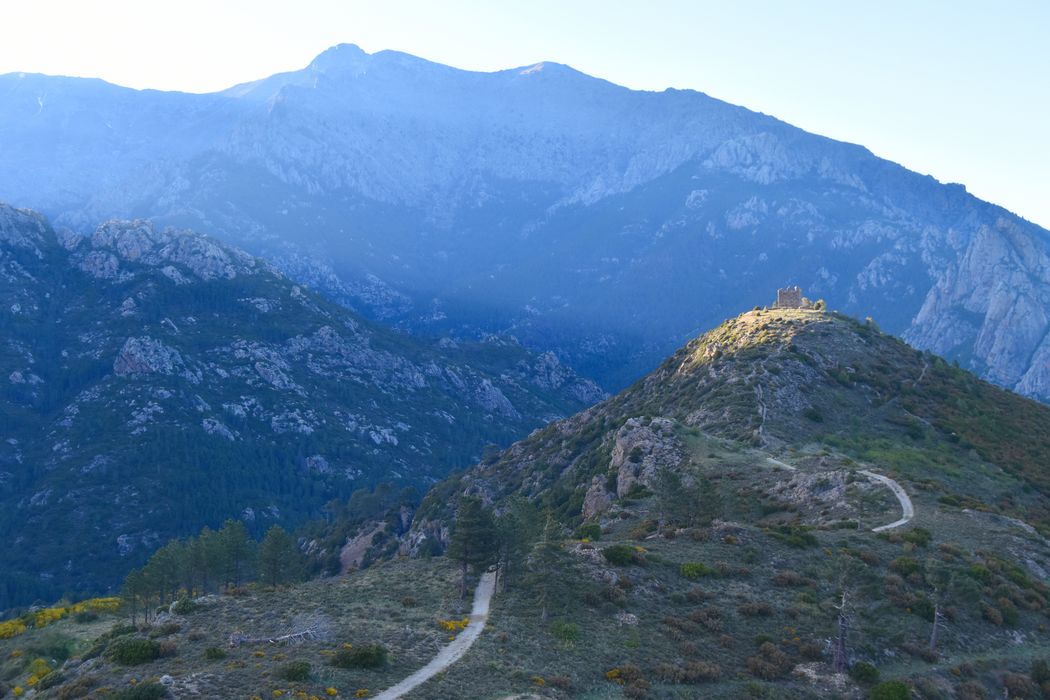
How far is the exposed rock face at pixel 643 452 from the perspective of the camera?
262 ft

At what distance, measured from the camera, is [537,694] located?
3316 centimetres

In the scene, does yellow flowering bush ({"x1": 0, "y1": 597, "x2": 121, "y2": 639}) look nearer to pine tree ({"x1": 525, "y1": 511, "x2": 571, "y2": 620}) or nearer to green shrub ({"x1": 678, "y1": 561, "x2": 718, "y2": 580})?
pine tree ({"x1": 525, "y1": 511, "x2": 571, "y2": 620})

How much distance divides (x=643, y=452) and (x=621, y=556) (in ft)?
112

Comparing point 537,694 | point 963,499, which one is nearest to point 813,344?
point 963,499

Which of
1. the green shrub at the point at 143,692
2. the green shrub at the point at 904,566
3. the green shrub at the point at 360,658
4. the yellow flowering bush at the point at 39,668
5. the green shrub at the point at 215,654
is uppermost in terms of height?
the green shrub at the point at 904,566

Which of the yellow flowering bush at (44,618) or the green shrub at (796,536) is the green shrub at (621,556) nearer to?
the green shrub at (796,536)

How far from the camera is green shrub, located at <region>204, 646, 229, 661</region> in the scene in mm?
35500

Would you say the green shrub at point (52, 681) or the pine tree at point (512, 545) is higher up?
the pine tree at point (512, 545)

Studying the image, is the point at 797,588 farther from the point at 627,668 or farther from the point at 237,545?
the point at 237,545

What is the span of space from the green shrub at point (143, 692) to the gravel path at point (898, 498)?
50.8 meters

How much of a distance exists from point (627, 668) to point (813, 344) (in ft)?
298

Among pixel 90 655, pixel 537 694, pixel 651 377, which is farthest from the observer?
pixel 651 377

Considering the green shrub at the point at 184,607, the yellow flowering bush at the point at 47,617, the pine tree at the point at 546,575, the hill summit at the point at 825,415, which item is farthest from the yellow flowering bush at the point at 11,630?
the hill summit at the point at 825,415

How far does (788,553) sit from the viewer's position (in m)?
54.1
